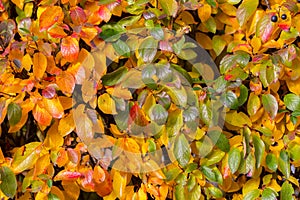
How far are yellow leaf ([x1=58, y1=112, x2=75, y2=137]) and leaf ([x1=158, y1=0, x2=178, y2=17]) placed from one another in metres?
0.39

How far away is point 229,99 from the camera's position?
4.73 feet

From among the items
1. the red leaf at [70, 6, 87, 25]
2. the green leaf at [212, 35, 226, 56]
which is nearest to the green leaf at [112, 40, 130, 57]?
the red leaf at [70, 6, 87, 25]

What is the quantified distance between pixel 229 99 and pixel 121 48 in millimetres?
332

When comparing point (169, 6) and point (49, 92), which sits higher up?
point (169, 6)

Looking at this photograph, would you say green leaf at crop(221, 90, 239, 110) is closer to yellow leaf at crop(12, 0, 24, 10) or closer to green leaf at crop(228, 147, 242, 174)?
green leaf at crop(228, 147, 242, 174)

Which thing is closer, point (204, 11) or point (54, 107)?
point (54, 107)

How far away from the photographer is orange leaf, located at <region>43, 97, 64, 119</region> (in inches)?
54.0

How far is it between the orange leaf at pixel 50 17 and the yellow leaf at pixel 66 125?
26 cm

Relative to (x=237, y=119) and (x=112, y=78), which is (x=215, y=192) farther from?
(x=112, y=78)

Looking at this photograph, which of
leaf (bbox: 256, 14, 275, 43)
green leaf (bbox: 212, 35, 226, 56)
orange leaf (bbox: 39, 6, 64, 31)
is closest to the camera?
orange leaf (bbox: 39, 6, 64, 31)

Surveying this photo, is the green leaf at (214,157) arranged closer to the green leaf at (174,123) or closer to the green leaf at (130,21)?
the green leaf at (174,123)

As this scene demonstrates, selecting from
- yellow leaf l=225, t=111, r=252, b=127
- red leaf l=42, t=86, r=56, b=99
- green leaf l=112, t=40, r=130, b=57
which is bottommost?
yellow leaf l=225, t=111, r=252, b=127

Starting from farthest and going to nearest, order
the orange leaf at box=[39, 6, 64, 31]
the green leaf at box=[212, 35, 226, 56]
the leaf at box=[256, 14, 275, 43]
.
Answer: the green leaf at box=[212, 35, 226, 56] < the leaf at box=[256, 14, 275, 43] < the orange leaf at box=[39, 6, 64, 31]

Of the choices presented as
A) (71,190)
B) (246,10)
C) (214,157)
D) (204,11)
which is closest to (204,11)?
(204,11)
